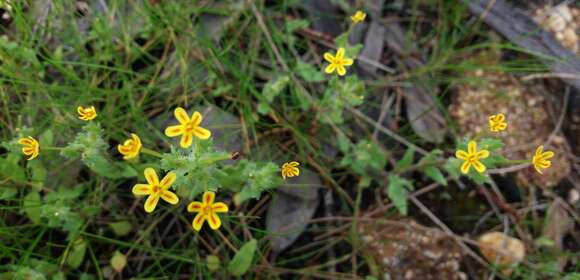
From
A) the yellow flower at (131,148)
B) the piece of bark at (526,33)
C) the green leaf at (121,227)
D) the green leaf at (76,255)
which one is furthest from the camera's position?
the piece of bark at (526,33)

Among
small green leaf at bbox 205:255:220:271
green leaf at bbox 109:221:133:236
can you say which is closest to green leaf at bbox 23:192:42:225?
green leaf at bbox 109:221:133:236

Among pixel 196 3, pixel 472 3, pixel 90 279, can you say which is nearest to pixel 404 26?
pixel 472 3

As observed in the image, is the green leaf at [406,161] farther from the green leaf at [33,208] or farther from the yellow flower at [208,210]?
Result: the green leaf at [33,208]

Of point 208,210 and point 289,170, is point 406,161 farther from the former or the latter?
point 208,210

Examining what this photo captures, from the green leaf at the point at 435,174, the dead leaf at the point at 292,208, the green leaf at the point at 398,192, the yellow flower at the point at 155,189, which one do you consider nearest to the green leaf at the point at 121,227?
the dead leaf at the point at 292,208

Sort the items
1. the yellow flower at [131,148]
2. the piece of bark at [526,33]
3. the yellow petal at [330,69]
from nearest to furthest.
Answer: the yellow flower at [131,148] < the yellow petal at [330,69] < the piece of bark at [526,33]

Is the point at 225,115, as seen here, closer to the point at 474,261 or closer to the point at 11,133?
the point at 11,133
